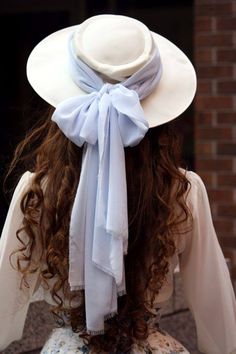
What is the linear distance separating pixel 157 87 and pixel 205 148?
2836mm

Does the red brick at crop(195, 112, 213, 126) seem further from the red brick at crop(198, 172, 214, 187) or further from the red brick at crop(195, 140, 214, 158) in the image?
the red brick at crop(198, 172, 214, 187)

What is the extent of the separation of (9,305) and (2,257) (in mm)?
177

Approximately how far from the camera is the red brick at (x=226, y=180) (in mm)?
5414

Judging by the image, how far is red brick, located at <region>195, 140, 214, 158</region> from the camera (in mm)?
5422

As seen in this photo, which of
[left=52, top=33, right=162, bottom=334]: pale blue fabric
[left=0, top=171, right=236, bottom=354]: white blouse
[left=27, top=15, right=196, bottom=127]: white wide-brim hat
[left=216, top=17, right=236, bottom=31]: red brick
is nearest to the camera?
[left=52, top=33, right=162, bottom=334]: pale blue fabric

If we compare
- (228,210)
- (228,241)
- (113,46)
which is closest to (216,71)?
(228,210)

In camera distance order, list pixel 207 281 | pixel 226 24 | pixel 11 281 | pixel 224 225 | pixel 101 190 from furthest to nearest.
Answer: pixel 224 225 → pixel 226 24 → pixel 207 281 → pixel 11 281 → pixel 101 190

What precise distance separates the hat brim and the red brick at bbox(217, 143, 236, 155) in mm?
2671

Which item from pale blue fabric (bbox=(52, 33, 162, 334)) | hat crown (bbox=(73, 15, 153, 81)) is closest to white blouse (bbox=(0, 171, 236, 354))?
pale blue fabric (bbox=(52, 33, 162, 334))

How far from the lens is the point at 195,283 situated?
284cm

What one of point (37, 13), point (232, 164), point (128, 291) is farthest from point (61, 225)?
point (37, 13)

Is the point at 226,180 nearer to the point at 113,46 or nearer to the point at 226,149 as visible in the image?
the point at 226,149

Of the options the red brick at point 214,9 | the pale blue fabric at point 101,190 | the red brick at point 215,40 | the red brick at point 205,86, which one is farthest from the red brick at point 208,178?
the pale blue fabric at point 101,190

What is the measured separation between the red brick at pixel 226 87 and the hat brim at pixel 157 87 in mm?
2639
